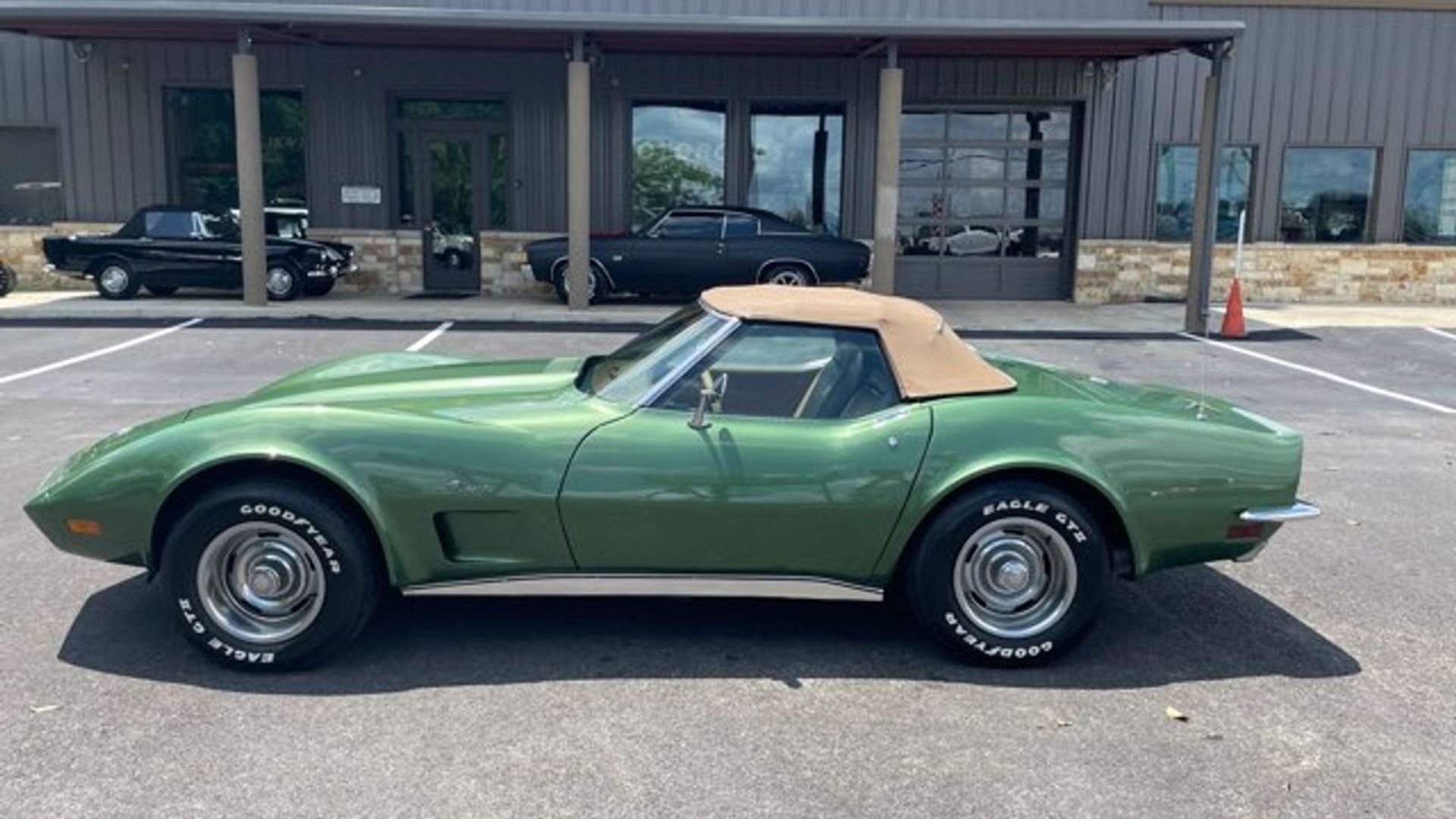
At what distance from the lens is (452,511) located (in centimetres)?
418

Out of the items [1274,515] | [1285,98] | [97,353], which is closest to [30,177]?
[97,353]

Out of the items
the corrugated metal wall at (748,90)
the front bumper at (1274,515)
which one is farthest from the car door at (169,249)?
the front bumper at (1274,515)

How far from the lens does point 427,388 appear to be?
4715 mm

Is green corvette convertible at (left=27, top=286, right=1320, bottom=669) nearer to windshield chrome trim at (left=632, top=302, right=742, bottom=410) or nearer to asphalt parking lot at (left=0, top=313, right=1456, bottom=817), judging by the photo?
windshield chrome trim at (left=632, top=302, right=742, bottom=410)

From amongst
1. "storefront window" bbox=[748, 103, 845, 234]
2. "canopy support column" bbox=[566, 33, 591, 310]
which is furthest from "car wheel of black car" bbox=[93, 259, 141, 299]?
"storefront window" bbox=[748, 103, 845, 234]

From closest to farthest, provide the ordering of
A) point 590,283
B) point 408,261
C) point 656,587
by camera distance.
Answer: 1. point 656,587
2. point 590,283
3. point 408,261

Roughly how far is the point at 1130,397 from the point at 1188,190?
50.8ft

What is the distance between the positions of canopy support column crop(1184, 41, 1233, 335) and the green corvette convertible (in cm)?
1151

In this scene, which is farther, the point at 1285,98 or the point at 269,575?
the point at 1285,98

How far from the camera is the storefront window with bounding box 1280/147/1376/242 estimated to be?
746 inches

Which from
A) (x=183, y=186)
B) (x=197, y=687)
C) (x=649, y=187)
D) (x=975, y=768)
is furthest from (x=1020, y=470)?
(x=183, y=186)

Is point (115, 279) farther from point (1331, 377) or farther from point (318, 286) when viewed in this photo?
point (1331, 377)

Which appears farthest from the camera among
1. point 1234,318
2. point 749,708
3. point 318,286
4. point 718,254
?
point 318,286

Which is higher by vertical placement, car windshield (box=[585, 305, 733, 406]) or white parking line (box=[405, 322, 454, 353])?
car windshield (box=[585, 305, 733, 406])
